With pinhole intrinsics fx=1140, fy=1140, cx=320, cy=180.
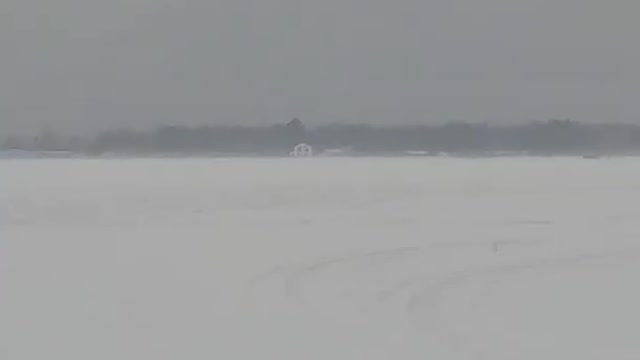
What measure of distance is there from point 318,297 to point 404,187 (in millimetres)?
3118

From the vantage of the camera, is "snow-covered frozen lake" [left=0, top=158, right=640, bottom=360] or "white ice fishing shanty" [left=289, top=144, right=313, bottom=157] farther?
Result: "white ice fishing shanty" [left=289, top=144, right=313, bottom=157]

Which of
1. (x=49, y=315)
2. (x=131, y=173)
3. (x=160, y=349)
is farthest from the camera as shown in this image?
(x=131, y=173)

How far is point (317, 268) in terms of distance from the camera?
4117 millimetres

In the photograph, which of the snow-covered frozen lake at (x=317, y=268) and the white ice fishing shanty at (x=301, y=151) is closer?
the snow-covered frozen lake at (x=317, y=268)

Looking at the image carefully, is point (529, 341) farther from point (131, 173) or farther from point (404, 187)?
point (131, 173)

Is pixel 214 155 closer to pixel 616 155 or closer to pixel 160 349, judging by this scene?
pixel 616 155

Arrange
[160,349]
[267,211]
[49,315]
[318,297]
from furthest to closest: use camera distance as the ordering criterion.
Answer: [267,211], [318,297], [49,315], [160,349]

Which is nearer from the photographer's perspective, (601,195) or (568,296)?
(568,296)

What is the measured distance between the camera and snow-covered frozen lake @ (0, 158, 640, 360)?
122 inches

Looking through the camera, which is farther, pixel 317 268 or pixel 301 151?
pixel 301 151

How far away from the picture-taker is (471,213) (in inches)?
219

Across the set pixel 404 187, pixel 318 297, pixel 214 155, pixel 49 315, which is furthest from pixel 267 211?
pixel 214 155

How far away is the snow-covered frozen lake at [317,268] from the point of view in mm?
3092

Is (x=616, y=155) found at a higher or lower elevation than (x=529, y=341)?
higher
